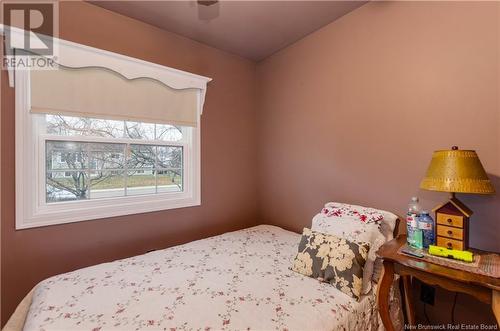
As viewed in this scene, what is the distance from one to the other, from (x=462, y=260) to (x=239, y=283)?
1136 mm

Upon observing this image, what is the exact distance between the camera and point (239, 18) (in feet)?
6.68

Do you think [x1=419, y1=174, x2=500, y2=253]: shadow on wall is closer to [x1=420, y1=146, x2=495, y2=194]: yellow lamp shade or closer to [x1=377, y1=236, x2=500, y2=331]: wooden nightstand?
[x1=420, y1=146, x2=495, y2=194]: yellow lamp shade

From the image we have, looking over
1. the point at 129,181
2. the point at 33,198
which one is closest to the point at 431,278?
the point at 129,181

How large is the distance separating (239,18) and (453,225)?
2.09m

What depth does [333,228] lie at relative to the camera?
5.48 feet

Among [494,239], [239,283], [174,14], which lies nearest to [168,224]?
[239,283]

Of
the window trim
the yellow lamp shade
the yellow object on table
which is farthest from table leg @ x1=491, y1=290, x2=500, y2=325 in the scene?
the window trim

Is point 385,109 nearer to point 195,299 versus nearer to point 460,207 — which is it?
point 460,207

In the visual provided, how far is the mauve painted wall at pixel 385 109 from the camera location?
4.61 ft

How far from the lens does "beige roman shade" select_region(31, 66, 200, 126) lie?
1641 mm

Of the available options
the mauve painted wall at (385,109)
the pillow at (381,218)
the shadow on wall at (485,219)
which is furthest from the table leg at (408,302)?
the shadow on wall at (485,219)

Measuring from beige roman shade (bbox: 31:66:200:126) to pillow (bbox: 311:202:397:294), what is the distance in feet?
4.90

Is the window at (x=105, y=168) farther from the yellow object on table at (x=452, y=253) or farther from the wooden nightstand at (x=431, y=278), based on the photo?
the yellow object on table at (x=452, y=253)

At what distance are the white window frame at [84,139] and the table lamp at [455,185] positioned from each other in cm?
184
